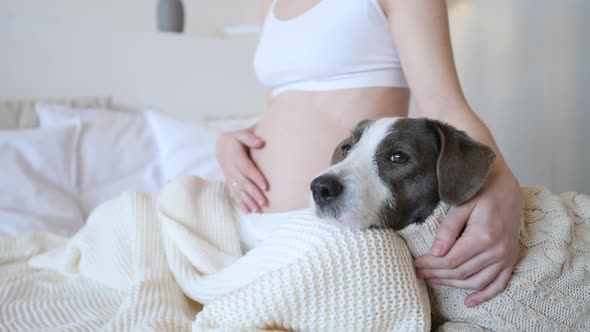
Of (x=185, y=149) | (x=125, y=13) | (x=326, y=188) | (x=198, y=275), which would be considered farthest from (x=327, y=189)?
(x=125, y=13)

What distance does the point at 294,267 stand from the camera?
0.59m

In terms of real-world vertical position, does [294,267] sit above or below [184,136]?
above

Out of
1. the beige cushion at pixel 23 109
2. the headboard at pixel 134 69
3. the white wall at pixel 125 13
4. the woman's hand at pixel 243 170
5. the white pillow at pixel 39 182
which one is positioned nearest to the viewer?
the woman's hand at pixel 243 170

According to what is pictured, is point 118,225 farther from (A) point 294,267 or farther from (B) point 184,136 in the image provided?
(B) point 184,136

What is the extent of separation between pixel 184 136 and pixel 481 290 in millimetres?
1356

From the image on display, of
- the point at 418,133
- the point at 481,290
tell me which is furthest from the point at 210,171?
the point at 481,290

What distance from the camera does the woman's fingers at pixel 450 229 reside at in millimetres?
606

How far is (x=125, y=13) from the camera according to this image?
232cm

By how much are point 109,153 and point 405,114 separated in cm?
122

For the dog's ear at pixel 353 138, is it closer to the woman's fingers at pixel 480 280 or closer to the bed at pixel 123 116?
the woman's fingers at pixel 480 280

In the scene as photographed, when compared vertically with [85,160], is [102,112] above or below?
above

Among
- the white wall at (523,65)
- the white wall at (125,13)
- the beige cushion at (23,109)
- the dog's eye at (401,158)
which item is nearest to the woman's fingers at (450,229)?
the dog's eye at (401,158)

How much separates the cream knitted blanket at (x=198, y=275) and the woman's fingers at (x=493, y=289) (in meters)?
0.07

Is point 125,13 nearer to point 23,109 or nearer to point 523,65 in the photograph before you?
point 23,109
